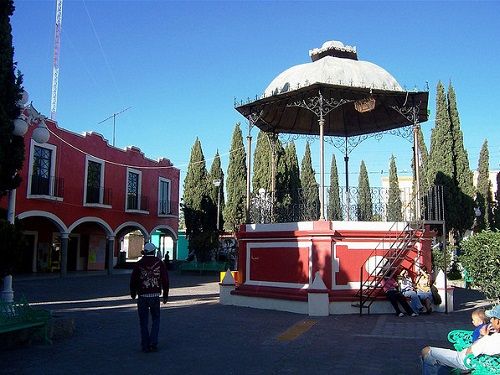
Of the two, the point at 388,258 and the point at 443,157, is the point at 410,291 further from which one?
the point at 443,157

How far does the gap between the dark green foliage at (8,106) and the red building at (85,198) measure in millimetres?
15886

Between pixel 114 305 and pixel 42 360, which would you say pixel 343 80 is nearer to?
pixel 114 305

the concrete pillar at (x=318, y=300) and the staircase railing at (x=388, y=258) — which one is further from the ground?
the staircase railing at (x=388, y=258)

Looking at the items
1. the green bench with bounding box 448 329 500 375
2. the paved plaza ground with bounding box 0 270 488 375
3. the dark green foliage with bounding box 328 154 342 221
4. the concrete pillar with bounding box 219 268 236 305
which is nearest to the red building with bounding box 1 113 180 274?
the concrete pillar with bounding box 219 268 236 305

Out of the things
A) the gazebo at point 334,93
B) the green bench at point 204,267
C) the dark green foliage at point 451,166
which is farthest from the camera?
the green bench at point 204,267

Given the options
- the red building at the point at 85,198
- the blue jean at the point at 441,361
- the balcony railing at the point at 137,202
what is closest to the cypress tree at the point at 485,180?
the red building at the point at 85,198

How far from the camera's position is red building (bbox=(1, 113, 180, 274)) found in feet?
84.2

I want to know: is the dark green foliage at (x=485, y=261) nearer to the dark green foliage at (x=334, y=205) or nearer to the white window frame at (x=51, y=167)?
the dark green foliage at (x=334, y=205)

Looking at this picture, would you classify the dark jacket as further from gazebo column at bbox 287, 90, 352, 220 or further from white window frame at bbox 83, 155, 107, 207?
white window frame at bbox 83, 155, 107, 207

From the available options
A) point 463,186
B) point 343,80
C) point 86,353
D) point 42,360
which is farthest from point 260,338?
point 463,186

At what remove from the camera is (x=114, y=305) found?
14586 mm

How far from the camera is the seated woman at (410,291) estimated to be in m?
12.0

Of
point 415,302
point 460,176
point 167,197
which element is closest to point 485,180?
point 460,176

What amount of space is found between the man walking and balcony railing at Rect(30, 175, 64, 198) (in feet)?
62.8
